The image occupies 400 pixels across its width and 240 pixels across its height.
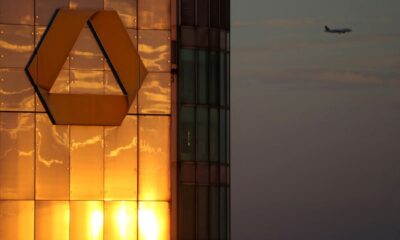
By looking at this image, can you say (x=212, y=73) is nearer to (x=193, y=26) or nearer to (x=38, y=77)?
(x=193, y=26)

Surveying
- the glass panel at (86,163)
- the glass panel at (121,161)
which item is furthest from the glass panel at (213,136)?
the glass panel at (86,163)

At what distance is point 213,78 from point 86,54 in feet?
12.9

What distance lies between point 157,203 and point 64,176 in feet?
9.30

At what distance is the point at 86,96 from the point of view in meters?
58.6

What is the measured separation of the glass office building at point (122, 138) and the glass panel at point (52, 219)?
29mm

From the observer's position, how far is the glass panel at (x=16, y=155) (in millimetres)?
58188

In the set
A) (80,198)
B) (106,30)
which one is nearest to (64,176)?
(80,198)

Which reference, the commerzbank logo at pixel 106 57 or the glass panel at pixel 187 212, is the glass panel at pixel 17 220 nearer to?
the commerzbank logo at pixel 106 57

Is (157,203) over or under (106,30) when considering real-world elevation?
under

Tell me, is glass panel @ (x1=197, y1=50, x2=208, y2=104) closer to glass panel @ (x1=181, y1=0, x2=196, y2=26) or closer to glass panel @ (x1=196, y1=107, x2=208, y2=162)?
glass panel @ (x1=196, y1=107, x2=208, y2=162)

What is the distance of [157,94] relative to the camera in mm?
59219

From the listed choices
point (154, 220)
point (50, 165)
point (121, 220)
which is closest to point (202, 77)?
point (154, 220)

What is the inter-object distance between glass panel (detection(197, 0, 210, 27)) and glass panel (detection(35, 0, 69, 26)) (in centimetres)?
398

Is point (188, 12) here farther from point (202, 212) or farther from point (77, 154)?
point (202, 212)
